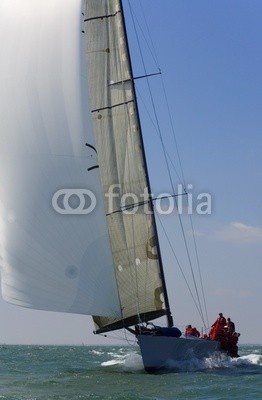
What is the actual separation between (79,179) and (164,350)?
15.9ft

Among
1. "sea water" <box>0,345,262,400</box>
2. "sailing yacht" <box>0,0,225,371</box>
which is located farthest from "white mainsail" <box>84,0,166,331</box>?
"sea water" <box>0,345,262,400</box>

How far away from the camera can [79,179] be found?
20.9 metres

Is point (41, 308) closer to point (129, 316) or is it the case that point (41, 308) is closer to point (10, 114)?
point (129, 316)

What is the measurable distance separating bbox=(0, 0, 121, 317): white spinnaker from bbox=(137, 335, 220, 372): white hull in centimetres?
122

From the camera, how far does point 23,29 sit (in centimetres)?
2123

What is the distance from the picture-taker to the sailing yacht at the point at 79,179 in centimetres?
2019

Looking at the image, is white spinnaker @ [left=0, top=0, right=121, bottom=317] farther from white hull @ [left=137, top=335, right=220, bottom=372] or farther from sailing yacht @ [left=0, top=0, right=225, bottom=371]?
white hull @ [left=137, top=335, right=220, bottom=372]

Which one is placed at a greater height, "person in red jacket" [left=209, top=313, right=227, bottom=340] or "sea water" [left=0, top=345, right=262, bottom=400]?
"person in red jacket" [left=209, top=313, right=227, bottom=340]

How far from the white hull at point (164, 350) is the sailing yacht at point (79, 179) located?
0.11ft

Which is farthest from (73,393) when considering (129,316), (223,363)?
(223,363)

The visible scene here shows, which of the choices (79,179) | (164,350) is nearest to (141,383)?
(164,350)

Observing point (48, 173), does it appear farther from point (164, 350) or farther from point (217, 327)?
point (217, 327)

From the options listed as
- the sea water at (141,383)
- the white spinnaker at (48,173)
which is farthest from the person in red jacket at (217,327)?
the white spinnaker at (48,173)

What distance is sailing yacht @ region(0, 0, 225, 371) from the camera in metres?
20.2
